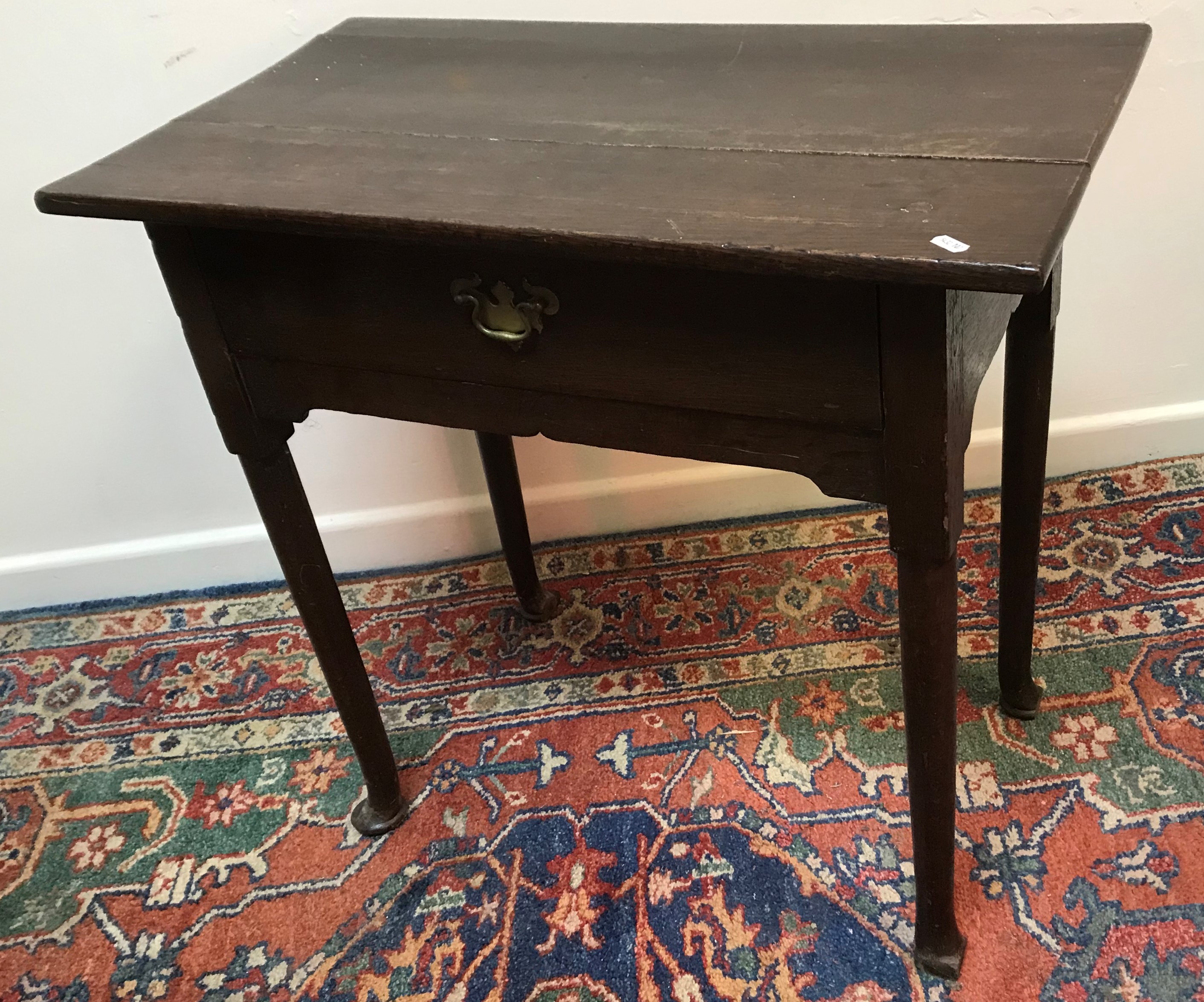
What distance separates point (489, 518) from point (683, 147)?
2.99 ft

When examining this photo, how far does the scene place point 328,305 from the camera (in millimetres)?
870

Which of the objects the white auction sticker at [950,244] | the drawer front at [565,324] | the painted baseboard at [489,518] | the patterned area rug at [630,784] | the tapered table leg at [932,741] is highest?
the white auction sticker at [950,244]

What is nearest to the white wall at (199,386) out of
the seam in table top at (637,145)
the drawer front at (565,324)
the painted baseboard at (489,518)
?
the painted baseboard at (489,518)

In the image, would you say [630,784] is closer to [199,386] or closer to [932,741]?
[932,741]

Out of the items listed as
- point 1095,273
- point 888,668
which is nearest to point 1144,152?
point 1095,273

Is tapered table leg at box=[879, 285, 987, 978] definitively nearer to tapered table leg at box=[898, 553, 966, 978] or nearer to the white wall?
tapered table leg at box=[898, 553, 966, 978]

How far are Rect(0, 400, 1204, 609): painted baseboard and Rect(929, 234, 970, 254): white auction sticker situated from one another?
3.20 ft

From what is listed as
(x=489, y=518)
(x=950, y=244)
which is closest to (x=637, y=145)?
(x=950, y=244)

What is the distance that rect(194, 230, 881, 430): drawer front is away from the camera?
0.72 m

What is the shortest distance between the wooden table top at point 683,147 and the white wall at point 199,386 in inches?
10.6

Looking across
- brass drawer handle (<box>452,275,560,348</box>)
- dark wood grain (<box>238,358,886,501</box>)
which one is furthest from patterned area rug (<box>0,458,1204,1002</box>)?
brass drawer handle (<box>452,275,560,348</box>)

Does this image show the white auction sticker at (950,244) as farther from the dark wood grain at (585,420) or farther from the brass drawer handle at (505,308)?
the brass drawer handle at (505,308)

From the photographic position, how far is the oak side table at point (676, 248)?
0.69 meters

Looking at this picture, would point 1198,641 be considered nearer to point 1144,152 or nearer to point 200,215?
point 1144,152
